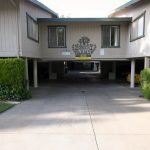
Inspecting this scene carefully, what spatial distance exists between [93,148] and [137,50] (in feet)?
33.1

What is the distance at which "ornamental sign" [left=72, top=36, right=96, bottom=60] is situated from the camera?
53.8 ft

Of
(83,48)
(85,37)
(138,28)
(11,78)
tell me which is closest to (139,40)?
(138,28)

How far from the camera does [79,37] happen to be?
16.4 meters

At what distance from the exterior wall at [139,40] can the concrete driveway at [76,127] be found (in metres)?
4.26

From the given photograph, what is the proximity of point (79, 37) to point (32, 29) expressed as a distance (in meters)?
3.70

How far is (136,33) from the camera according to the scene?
14.2 m

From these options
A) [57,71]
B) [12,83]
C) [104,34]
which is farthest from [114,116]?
[57,71]

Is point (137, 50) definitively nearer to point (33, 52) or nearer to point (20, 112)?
point (33, 52)

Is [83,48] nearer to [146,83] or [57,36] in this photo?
[57,36]

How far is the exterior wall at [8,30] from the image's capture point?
11.7m

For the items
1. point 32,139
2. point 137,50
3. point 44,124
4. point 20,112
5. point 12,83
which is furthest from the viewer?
point 137,50

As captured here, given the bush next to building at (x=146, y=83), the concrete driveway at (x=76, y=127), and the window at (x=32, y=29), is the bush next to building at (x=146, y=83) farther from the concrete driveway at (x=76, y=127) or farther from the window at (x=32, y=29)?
the window at (x=32, y=29)

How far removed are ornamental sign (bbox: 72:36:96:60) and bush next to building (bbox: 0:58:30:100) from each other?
6444 mm

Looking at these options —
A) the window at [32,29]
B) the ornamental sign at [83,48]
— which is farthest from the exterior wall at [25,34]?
the ornamental sign at [83,48]
